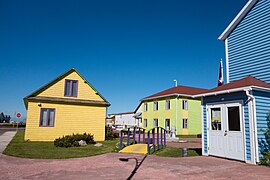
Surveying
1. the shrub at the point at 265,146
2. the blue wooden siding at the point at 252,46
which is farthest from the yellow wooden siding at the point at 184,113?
the shrub at the point at 265,146

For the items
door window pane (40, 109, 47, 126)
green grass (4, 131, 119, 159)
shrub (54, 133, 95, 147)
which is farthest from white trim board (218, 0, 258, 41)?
door window pane (40, 109, 47, 126)

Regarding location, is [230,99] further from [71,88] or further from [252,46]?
[71,88]

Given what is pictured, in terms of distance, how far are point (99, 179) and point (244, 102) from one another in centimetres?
662

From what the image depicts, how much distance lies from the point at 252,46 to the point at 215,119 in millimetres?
4421

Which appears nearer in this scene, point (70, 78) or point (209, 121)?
point (209, 121)

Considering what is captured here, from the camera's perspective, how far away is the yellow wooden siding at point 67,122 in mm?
16734

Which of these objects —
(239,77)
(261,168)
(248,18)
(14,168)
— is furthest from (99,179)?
(248,18)

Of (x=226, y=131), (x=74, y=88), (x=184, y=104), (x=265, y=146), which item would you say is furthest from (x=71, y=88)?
(x=184, y=104)

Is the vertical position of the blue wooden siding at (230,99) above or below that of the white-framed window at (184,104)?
below

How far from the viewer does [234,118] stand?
9.80 m

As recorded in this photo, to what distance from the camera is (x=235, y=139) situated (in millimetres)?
9578

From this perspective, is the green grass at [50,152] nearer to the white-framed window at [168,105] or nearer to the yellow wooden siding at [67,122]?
the yellow wooden siding at [67,122]

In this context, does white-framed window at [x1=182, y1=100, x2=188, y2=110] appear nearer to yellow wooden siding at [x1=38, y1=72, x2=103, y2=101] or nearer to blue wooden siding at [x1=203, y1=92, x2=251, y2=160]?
yellow wooden siding at [x1=38, y1=72, x2=103, y2=101]

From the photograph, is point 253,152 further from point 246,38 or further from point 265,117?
point 246,38
